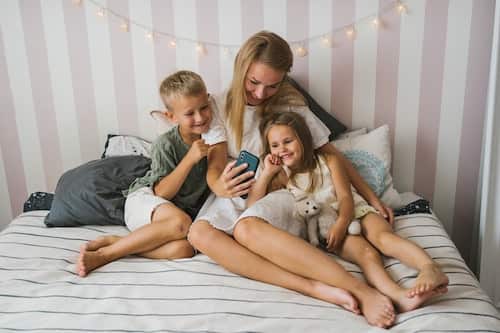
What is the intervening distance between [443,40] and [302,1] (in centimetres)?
56

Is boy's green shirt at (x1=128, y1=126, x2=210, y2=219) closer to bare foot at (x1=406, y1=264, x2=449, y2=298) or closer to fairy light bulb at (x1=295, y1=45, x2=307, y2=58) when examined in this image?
fairy light bulb at (x1=295, y1=45, x2=307, y2=58)

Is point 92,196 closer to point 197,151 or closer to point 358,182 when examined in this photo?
point 197,151

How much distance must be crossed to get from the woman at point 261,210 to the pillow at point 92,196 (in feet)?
1.10

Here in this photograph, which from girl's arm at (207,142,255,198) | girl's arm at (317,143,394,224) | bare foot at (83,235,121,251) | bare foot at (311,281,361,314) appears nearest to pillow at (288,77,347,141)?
girl's arm at (317,143,394,224)

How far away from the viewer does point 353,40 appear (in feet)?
6.14

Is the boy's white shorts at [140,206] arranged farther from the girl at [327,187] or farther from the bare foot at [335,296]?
the bare foot at [335,296]

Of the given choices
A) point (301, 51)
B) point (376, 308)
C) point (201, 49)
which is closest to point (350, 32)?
point (301, 51)

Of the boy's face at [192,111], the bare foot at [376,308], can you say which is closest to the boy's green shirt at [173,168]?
the boy's face at [192,111]

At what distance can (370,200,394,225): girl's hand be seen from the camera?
5.28 ft

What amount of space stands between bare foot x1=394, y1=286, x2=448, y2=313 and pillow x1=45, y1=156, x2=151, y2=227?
1015 millimetres

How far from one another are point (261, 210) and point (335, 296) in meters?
0.36

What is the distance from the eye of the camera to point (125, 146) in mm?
2000

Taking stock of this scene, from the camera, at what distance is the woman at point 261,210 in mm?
1284

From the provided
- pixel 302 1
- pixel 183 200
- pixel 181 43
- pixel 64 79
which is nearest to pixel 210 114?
pixel 183 200
